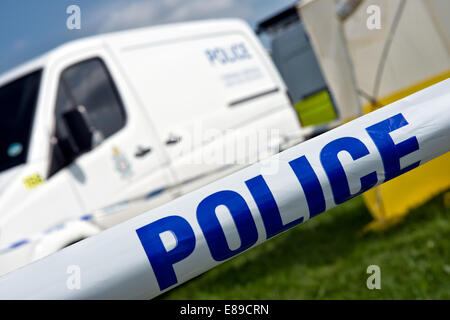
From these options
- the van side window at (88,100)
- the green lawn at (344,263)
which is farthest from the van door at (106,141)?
the green lawn at (344,263)

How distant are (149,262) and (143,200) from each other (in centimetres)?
328

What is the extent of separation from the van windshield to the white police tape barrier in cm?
307

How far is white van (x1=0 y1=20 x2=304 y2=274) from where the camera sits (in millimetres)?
3568

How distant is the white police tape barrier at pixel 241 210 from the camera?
88 centimetres

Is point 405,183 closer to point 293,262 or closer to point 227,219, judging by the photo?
point 293,262

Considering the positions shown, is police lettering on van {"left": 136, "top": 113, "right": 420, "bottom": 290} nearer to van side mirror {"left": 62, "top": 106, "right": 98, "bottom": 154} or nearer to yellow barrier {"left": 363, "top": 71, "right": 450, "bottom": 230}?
yellow barrier {"left": 363, "top": 71, "right": 450, "bottom": 230}

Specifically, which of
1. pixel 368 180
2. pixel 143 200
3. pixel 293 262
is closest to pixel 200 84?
pixel 143 200

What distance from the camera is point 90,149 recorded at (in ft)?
12.7

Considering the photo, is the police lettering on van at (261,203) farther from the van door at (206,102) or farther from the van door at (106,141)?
the van door at (206,102)

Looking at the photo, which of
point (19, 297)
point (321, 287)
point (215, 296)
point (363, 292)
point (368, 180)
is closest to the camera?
point (19, 297)

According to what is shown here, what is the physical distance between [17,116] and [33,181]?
0.68m

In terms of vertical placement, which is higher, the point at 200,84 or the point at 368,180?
the point at 200,84

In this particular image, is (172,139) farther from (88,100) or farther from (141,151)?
(88,100)

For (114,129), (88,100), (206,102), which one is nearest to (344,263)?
(206,102)
